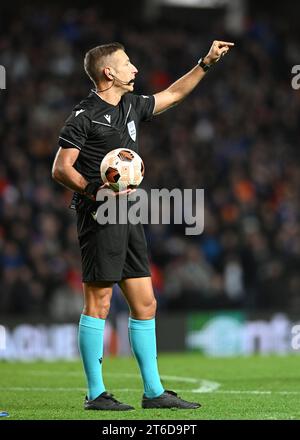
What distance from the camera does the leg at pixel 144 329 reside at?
6.51 metres

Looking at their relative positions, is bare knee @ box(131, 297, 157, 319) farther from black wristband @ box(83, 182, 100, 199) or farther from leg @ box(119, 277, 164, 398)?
black wristband @ box(83, 182, 100, 199)

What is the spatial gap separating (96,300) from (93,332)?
20 centimetres

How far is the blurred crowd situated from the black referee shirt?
24.1ft

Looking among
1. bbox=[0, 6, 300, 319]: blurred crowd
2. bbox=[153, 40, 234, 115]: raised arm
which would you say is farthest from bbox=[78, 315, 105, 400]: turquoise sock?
bbox=[0, 6, 300, 319]: blurred crowd

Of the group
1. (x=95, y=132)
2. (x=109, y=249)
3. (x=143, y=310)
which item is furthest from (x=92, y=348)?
(x=95, y=132)

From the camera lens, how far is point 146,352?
6527 mm

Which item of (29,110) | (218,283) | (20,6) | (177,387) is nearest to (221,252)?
(218,283)

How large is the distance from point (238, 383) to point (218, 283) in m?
7.00

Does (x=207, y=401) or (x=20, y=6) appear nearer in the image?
(x=207, y=401)

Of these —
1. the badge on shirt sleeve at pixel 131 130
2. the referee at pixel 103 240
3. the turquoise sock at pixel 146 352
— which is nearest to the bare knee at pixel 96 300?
the referee at pixel 103 240

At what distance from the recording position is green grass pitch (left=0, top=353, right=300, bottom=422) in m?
6.17

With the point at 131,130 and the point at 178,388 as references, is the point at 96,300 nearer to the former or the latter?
the point at 131,130
